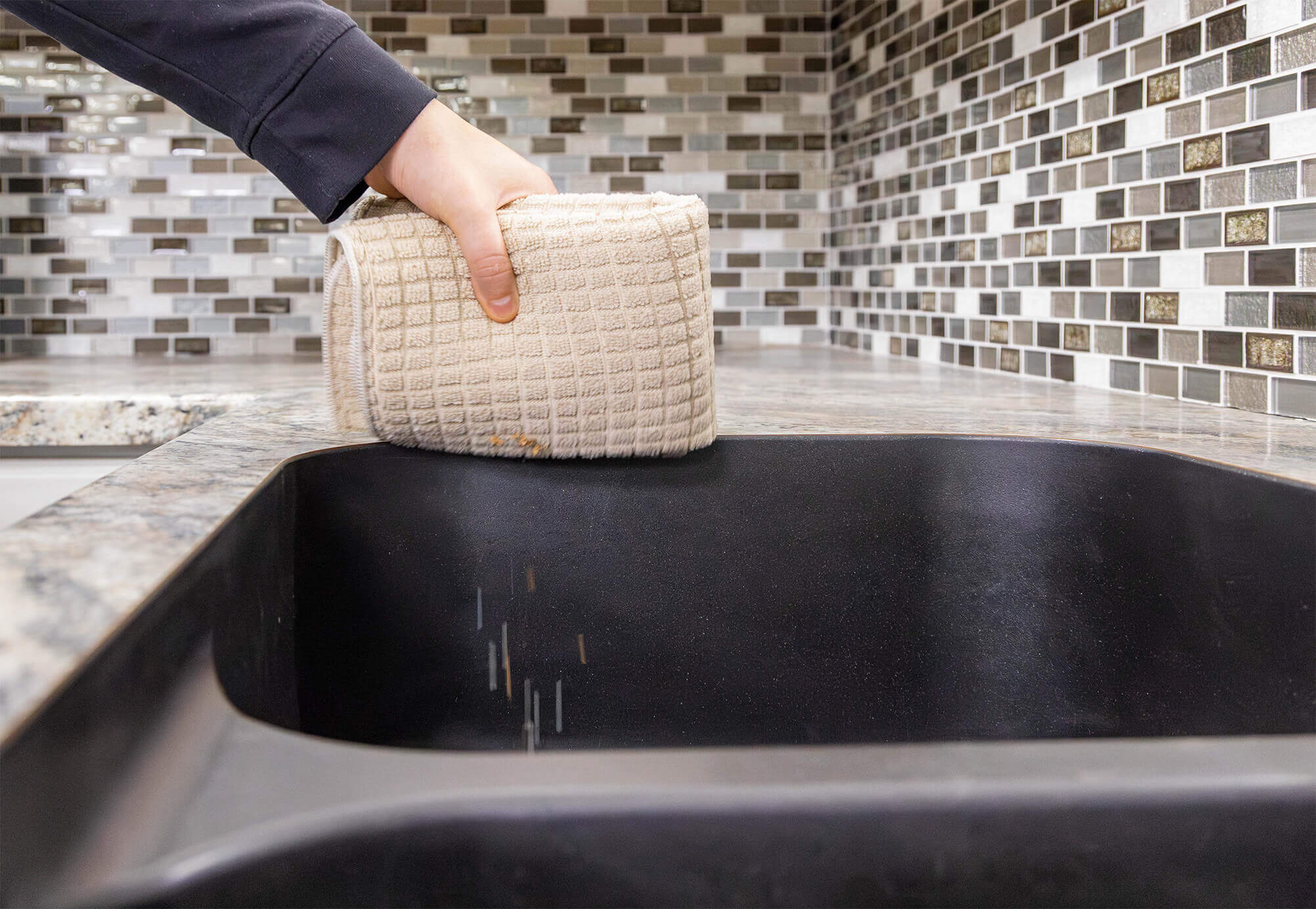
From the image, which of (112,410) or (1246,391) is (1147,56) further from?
(112,410)

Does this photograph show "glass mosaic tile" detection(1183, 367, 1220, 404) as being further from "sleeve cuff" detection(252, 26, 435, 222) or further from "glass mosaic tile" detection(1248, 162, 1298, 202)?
"sleeve cuff" detection(252, 26, 435, 222)

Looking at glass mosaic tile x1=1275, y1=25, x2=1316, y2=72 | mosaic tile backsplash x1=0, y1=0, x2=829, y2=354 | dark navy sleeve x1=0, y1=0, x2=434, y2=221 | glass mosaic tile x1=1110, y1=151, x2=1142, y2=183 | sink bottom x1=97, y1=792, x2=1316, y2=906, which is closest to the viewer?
sink bottom x1=97, y1=792, x2=1316, y2=906

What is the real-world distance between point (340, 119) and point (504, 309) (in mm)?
155

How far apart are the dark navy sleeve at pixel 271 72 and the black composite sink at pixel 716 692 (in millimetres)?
186

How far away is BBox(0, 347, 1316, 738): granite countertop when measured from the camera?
298 mm

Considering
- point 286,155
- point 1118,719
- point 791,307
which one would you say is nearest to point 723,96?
point 791,307

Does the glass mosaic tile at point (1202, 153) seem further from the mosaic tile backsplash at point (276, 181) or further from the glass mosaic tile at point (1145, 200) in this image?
the mosaic tile backsplash at point (276, 181)

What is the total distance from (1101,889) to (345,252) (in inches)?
20.6

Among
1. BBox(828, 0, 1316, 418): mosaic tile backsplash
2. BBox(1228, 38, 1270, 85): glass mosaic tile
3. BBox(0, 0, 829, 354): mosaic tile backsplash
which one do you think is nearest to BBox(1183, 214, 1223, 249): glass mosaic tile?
BBox(828, 0, 1316, 418): mosaic tile backsplash

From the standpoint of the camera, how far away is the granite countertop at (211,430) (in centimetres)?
30

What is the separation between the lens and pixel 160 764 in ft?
0.90

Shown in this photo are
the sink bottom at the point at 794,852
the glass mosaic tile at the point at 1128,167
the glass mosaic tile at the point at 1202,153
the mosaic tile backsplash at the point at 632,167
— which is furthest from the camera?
the mosaic tile backsplash at the point at 632,167

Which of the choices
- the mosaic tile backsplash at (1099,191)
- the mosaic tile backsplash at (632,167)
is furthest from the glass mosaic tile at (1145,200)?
the mosaic tile backsplash at (632,167)

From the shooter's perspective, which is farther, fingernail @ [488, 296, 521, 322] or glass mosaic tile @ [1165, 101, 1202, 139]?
glass mosaic tile @ [1165, 101, 1202, 139]
